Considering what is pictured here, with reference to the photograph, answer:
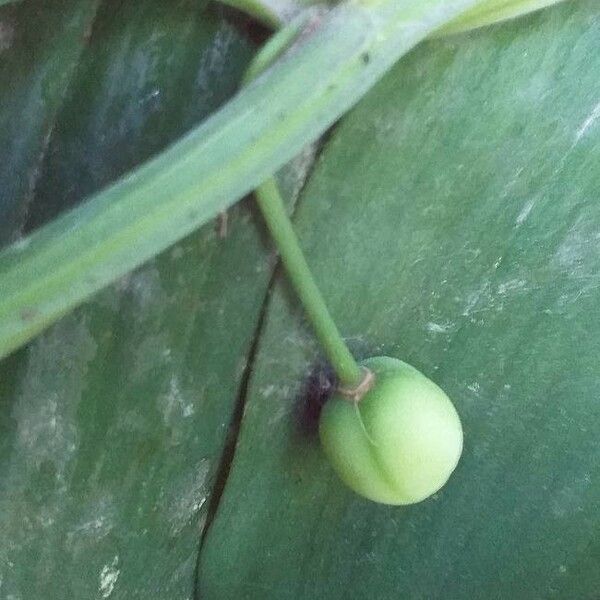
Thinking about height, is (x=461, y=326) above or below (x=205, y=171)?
below

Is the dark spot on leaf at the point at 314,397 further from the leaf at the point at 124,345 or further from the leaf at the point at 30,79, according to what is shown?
the leaf at the point at 30,79

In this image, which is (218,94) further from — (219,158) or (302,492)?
(302,492)

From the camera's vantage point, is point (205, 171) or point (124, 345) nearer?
point (205, 171)

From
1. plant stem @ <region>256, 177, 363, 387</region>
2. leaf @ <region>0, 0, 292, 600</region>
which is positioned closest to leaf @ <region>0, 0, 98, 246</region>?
leaf @ <region>0, 0, 292, 600</region>

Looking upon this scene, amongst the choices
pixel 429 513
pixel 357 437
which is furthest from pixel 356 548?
pixel 357 437

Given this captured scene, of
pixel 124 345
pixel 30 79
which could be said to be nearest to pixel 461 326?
pixel 124 345

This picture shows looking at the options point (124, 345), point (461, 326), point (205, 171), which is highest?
point (205, 171)

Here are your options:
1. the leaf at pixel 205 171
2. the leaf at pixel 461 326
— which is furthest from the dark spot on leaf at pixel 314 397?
the leaf at pixel 205 171

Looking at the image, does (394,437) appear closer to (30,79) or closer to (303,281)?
(303,281)
